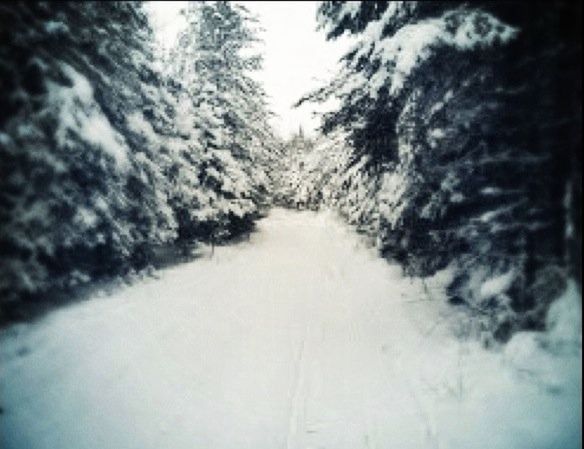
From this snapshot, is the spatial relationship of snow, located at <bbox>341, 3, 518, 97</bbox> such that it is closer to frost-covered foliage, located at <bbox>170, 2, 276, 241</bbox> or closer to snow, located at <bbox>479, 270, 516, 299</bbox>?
snow, located at <bbox>479, 270, 516, 299</bbox>

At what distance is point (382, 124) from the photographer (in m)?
9.49

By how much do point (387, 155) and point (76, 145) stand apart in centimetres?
601

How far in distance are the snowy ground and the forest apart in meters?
0.10

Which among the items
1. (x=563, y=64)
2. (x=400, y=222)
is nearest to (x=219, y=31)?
(x=400, y=222)

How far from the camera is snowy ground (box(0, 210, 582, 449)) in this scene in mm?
5586

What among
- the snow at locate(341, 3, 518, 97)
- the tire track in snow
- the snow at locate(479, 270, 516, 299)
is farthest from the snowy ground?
the snow at locate(341, 3, 518, 97)

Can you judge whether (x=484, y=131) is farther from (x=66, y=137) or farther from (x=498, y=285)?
(x=66, y=137)

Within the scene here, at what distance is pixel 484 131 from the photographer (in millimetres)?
6988

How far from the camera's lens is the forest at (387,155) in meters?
5.64

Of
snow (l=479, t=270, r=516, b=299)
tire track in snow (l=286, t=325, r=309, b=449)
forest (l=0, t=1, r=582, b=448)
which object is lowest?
tire track in snow (l=286, t=325, r=309, b=449)

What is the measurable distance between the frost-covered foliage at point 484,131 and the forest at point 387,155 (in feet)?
0.08

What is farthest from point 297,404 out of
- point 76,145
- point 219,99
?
point 219,99

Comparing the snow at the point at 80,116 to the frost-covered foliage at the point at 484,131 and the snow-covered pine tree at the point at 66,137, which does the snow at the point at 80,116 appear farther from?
the frost-covered foliage at the point at 484,131

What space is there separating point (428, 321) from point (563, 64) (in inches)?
197
